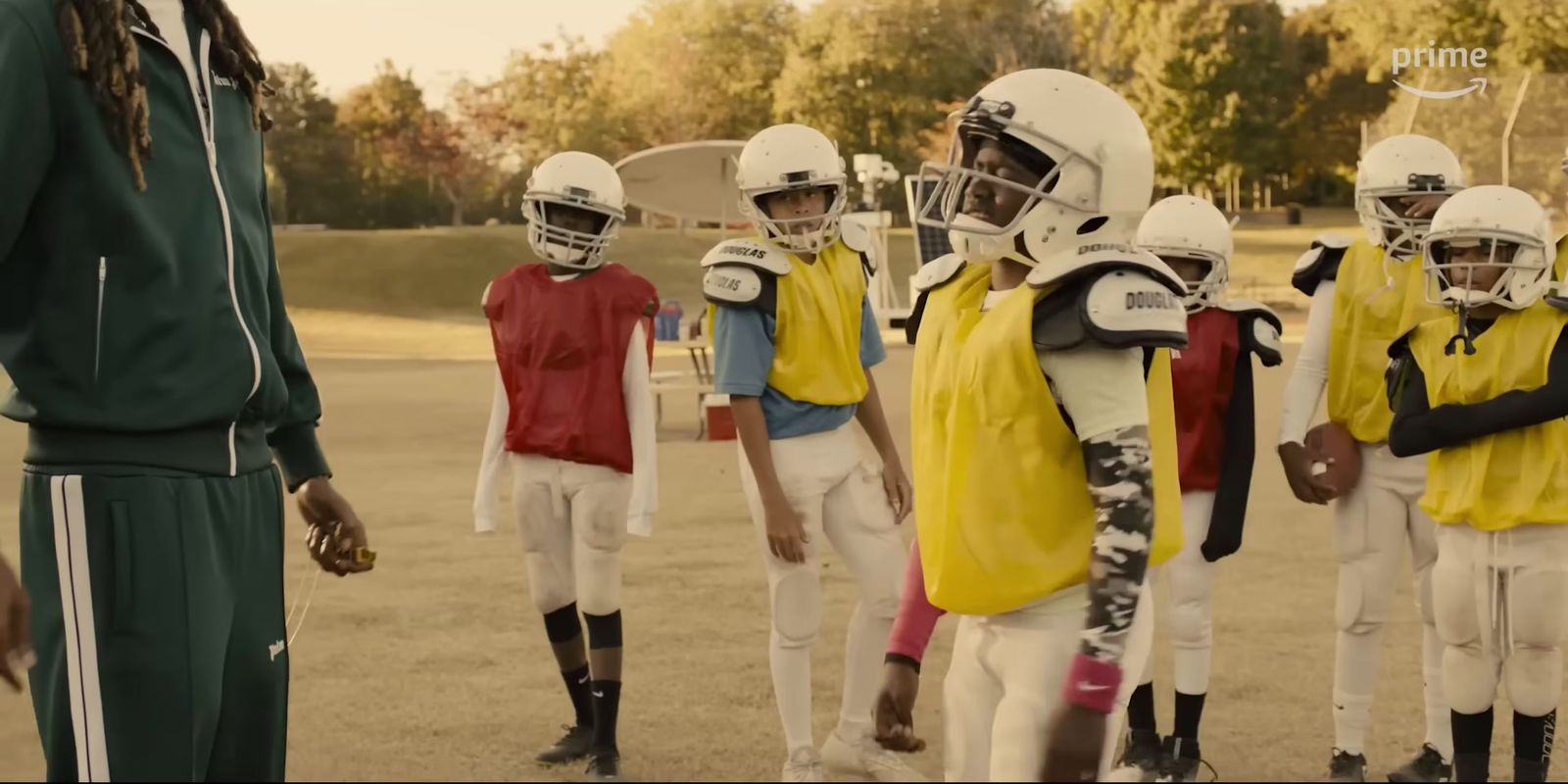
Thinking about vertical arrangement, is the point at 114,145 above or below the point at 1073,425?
above

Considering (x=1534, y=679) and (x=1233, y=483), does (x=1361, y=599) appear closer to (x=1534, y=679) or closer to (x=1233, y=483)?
(x=1233, y=483)

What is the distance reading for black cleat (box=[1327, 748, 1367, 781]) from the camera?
22.1ft

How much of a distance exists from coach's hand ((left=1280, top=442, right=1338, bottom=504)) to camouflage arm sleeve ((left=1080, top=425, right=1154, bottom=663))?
11.8 ft

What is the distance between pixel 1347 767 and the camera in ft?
22.2

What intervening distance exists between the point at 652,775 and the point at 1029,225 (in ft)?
12.5

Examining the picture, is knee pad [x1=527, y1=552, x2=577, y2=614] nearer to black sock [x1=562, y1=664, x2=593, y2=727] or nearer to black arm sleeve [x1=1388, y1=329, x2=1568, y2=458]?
black sock [x1=562, y1=664, x2=593, y2=727]

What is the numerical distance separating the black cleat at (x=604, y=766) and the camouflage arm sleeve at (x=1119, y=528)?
149 inches

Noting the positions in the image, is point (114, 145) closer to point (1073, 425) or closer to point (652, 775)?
point (1073, 425)

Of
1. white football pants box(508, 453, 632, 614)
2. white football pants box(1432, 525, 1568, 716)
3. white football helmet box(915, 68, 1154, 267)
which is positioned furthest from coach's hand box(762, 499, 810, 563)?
white football helmet box(915, 68, 1154, 267)

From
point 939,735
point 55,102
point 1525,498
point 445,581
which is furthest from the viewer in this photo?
point 445,581

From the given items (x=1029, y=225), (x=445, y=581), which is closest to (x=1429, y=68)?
(x=445, y=581)

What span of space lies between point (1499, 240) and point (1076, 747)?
11.6ft

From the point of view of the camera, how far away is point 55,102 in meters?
3.20

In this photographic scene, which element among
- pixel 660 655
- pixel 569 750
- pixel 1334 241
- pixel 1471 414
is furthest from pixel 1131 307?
pixel 660 655
